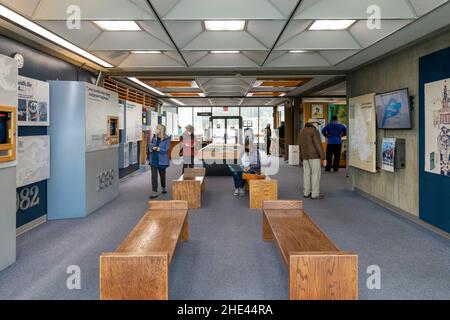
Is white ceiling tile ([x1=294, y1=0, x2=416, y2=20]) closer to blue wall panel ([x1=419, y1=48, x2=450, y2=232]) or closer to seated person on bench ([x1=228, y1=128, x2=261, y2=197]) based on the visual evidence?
blue wall panel ([x1=419, y1=48, x2=450, y2=232])

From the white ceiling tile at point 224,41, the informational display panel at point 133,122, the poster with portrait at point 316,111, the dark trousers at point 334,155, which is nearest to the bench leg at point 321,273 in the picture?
the white ceiling tile at point 224,41

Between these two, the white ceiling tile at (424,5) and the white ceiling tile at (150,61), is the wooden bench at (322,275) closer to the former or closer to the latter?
the white ceiling tile at (424,5)

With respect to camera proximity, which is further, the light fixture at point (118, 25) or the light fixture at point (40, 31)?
the light fixture at point (118, 25)

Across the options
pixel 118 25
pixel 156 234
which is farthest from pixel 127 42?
pixel 156 234

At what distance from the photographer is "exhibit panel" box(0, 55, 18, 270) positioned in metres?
3.67

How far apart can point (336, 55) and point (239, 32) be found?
2.18 metres

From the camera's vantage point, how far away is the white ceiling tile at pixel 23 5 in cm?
404

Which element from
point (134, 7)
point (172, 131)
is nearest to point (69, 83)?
point (134, 7)

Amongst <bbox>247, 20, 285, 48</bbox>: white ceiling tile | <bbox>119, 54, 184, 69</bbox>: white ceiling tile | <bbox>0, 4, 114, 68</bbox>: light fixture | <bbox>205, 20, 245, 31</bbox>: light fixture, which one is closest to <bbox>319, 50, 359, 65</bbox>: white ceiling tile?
<bbox>247, 20, 285, 48</bbox>: white ceiling tile

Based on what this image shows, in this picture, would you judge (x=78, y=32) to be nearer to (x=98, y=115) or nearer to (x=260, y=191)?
(x=98, y=115)

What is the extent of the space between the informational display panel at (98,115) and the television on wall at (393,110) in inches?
206

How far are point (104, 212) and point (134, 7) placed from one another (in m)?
3.59

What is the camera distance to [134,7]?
439 cm
